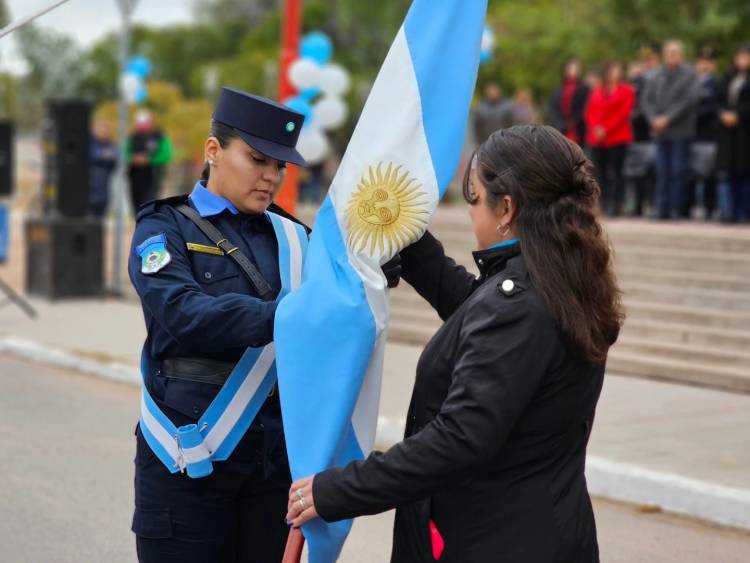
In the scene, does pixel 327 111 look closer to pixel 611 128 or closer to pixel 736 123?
pixel 611 128

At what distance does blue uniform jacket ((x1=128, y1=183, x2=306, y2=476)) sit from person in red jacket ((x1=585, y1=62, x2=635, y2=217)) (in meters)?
11.8

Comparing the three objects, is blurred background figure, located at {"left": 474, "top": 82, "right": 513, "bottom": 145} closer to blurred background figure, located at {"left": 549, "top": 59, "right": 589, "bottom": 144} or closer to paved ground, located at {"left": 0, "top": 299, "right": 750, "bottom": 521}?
blurred background figure, located at {"left": 549, "top": 59, "right": 589, "bottom": 144}

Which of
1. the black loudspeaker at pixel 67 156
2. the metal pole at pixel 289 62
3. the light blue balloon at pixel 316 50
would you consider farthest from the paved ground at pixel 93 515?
the light blue balloon at pixel 316 50

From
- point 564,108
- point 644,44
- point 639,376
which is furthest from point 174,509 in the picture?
point 644,44

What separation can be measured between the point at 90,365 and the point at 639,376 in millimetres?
4575

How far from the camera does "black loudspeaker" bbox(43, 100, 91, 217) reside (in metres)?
14.5

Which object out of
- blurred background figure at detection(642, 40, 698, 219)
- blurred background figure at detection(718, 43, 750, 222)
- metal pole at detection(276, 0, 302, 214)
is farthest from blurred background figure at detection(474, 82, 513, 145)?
blurred background figure at detection(718, 43, 750, 222)

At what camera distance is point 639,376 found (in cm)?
995

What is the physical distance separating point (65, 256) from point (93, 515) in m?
8.65

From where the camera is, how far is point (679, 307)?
11070 millimetres

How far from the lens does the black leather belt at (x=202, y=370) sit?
3.30 m

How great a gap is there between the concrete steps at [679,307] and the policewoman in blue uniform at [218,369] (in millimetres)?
6652

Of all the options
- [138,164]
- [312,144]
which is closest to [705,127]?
[312,144]

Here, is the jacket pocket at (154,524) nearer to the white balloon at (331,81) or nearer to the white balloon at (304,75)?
the white balloon at (304,75)
